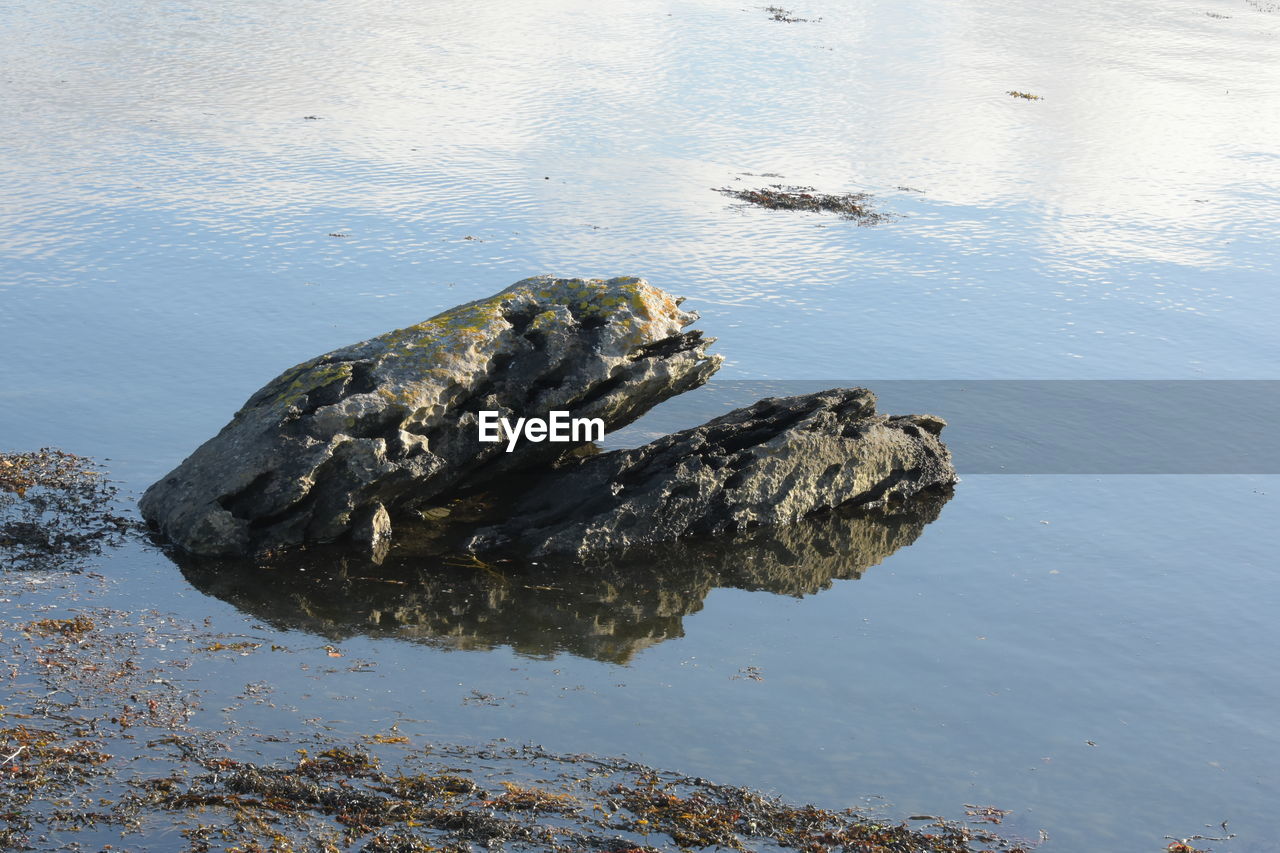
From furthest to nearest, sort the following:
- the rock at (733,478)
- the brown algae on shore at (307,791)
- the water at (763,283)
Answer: the rock at (733,478)
the water at (763,283)
the brown algae on shore at (307,791)

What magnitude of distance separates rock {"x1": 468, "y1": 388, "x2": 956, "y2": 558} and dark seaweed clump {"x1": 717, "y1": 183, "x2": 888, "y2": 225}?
13.6m

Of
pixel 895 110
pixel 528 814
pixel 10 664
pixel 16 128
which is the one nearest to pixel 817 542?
pixel 528 814

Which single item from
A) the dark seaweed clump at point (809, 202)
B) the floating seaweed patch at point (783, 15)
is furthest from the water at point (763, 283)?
the floating seaweed patch at point (783, 15)

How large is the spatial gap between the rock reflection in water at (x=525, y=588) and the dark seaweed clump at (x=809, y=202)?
51.6ft

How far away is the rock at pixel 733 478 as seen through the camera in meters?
14.7

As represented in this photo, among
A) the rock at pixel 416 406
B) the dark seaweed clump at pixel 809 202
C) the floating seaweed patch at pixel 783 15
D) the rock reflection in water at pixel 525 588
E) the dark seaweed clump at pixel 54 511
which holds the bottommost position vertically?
the rock reflection in water at pixel 525 588

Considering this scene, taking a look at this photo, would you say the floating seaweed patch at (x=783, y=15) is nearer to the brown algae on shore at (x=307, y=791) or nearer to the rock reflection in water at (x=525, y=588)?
the rock reflection in water at (x=525, y=588)

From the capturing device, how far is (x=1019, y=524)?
1614 centimetres

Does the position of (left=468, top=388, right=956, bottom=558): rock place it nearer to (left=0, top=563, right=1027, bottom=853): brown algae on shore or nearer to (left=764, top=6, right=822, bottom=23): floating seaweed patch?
(left=0, top=563, right=1027, bottom=853): brown algae on shore

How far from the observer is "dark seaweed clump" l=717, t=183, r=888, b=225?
1172 inches

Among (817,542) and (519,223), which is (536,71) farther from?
(817,542)

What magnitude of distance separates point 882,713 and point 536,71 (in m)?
33.6

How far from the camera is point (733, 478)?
50.7 ft

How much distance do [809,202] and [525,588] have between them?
1873 cm
